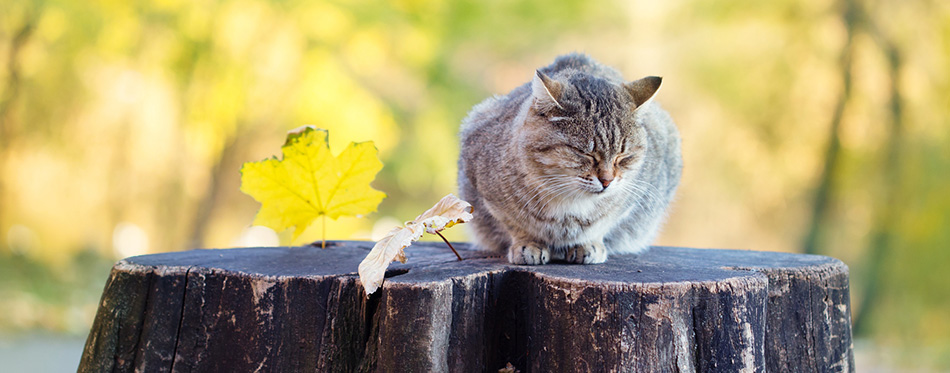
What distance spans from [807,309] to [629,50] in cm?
394

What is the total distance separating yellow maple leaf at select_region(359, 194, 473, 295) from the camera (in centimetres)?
128

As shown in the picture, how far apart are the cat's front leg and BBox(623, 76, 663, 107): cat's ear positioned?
0.42 m

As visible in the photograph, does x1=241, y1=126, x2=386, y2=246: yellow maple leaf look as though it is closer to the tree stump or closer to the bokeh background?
the tree stump

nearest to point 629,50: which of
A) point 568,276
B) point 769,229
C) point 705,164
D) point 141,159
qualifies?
point 705,164

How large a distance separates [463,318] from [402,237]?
0.21 m

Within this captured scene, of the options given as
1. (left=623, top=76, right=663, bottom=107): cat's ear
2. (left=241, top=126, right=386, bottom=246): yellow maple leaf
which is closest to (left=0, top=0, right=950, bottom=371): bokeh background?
(left=241, top=126, right=386, bottom=246): yellow maple leaf

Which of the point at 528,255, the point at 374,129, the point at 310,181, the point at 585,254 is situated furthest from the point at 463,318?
the point at 374,129

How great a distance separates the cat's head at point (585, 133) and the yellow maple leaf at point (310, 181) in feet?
1.35

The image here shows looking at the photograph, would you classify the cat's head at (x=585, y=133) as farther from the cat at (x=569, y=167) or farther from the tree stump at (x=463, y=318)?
the tree stump at (x=463, y=318)

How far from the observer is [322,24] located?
190 inches

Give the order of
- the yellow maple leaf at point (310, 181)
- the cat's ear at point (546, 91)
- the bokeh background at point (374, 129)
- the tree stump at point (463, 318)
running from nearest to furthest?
the tree stump at point (463, 318), the cat's ear at point (546, 91), the yellow maple leaf at point (310, 181), the bokeh background at point (374, 129)

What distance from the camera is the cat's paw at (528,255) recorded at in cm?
158

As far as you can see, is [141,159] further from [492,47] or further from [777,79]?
[777,79]

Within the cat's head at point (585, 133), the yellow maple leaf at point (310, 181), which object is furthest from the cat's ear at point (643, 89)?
the yellow maple leaf at point (310, 181)
